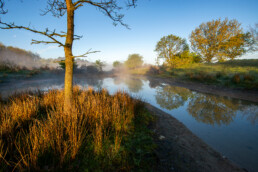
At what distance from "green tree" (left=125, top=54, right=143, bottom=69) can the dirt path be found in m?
48.8

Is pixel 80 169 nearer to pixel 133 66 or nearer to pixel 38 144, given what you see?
pixel 38 144

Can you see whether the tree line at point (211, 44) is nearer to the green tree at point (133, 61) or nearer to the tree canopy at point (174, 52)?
the tree canopy at point (174, 52)

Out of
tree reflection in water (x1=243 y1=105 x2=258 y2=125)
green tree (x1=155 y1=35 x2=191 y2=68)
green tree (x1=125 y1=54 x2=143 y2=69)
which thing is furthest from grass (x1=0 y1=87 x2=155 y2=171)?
green tree (x1=125 y1=54 x2=143 y2=69)

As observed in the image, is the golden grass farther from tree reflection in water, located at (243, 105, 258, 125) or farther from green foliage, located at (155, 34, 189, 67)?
green foliage, located at (155, 34, 189, 67)

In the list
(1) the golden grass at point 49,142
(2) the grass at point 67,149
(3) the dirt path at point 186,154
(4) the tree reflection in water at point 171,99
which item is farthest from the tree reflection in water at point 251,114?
(1) the golden grass at point 49,142

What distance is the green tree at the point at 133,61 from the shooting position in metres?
50.7

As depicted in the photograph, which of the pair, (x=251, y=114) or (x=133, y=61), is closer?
(x=251, y=114)

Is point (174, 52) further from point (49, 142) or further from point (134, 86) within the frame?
point (49, 142)

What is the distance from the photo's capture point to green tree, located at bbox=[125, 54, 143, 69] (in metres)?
50.7

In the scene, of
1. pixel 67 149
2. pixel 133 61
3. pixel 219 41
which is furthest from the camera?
pixel 133 61

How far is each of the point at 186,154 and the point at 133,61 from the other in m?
50.9

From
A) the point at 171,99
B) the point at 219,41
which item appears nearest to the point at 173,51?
the point at 219,41

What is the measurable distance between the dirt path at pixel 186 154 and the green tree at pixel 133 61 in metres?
48.8

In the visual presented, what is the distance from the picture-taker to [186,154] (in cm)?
248
